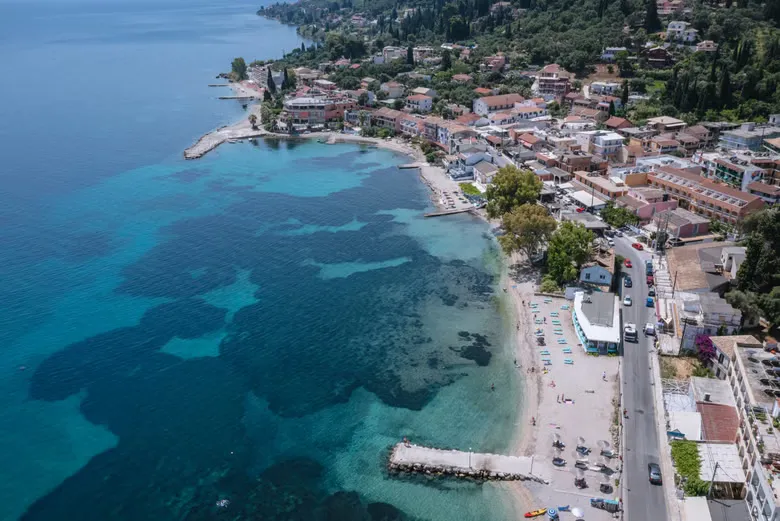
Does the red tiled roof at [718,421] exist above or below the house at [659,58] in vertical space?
below

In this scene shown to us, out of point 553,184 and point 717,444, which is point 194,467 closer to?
point 717,444

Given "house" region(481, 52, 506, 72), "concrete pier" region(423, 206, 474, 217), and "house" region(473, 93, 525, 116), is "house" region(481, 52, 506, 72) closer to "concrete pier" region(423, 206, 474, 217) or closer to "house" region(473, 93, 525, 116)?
"house" region(473, 93, 525, 116)

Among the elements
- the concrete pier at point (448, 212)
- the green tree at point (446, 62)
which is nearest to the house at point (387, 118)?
the green tree at point (446, 62)

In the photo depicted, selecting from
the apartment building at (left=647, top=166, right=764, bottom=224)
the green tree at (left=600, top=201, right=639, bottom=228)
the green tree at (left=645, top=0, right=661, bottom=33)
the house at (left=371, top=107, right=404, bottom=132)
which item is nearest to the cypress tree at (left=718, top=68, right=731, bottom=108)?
the apartment building at (left=647, top=166, right=764, bottom=224)

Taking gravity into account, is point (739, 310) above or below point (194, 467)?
above

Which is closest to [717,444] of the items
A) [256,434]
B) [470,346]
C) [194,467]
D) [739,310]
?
[739,310]

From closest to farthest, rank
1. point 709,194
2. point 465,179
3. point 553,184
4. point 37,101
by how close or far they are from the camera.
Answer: point 709,194, point 553,184, point 465,179, point 37,101

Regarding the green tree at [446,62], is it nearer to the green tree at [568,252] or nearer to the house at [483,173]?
the house at [483,173]
